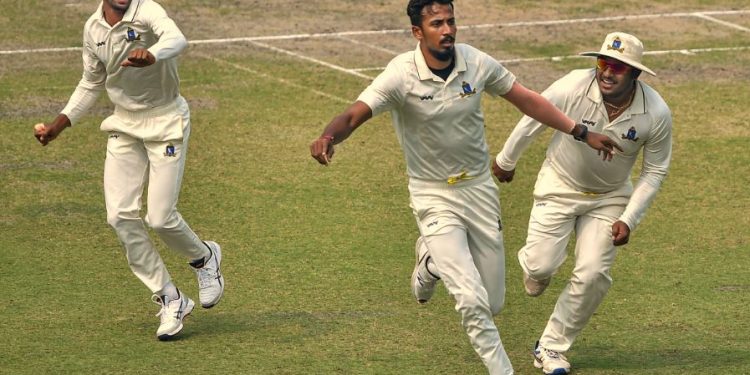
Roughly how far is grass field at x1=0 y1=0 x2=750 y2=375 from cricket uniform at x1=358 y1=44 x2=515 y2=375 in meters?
0.84

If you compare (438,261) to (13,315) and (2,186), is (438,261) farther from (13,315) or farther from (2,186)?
(2,186)

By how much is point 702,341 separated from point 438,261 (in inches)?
91.3

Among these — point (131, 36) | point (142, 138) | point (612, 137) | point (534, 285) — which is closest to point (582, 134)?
point (612, 137)

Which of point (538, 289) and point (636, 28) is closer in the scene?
point (538, 289)

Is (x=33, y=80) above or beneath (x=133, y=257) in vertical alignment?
beneath

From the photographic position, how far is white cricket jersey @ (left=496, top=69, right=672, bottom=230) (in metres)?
10.9

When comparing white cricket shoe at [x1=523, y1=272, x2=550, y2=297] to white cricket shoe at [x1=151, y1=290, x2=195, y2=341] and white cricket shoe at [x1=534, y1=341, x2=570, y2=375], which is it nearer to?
white cricket shoe at [x1=534, y1=341, x2=570, y2=375]

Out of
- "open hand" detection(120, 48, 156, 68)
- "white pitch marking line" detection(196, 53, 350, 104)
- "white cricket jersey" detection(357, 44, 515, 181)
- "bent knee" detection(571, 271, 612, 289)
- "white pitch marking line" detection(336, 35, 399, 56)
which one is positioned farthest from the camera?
"white pitch marking line" detection(336, 35, 399, 56)

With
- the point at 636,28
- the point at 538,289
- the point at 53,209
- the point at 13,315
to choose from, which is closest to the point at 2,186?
the point at 53,209

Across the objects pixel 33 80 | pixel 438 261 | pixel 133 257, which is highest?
pixel 438 261

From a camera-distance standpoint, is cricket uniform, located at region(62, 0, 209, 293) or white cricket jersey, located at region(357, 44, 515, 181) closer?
white cricket jersey, located at region(357, 44, 515, 181)

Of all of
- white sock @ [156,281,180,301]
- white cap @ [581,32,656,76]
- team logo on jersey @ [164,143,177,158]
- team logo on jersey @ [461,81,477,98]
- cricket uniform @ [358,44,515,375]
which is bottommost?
white sock @ [156,281,180,301]

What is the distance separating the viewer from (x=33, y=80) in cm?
1994

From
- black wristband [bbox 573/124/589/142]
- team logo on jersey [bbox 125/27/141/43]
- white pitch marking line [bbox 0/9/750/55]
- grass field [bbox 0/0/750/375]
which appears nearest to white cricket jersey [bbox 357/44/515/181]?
black wristband [bbox 573/124/589/142]
